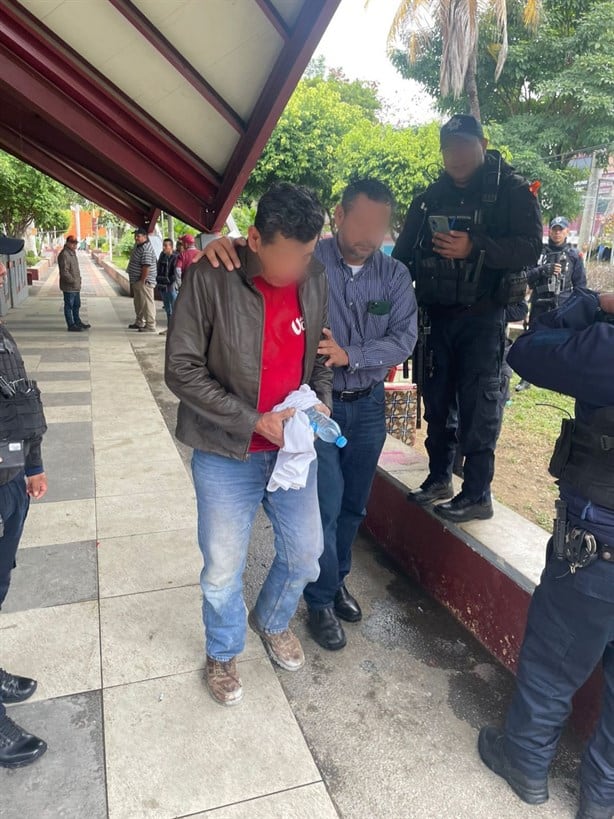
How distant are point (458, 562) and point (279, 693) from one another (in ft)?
3.46

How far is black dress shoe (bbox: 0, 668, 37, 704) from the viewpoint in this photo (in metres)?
2.23

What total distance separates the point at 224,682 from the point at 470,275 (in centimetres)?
210

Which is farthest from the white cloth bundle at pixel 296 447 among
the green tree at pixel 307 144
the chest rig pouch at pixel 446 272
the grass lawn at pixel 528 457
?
the green tree at pixel 307 144

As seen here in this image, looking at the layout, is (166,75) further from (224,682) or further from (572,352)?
(224,682)

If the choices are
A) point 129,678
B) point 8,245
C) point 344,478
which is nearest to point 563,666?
point 344,478

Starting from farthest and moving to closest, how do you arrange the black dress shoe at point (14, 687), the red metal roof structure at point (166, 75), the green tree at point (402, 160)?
the green tree at point (402, 160) → the red metal roof structure at point (166, 75) → the black dress shoe at point (14, 687)

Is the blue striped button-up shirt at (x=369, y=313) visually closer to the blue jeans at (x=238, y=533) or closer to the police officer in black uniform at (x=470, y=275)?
the police officer in black uniform at (x=470, y=275)

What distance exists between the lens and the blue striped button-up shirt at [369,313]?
2.53 meters

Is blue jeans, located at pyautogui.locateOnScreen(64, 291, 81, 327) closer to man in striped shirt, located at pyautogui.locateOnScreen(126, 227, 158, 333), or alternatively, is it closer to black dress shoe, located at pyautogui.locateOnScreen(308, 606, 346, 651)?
man in striped shirt, located at pyautogui.locateOnScreen(126, 227, 158, 333)

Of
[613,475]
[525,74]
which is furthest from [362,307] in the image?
[525,74]

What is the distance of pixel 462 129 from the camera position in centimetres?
273

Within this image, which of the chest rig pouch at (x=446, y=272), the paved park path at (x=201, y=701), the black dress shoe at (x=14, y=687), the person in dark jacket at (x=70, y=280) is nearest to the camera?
the paved park path at (x=201, y=701)

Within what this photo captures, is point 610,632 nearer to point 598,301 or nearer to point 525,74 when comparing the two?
point 598,301

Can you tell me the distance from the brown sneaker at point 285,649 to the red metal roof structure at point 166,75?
4.09 meters
